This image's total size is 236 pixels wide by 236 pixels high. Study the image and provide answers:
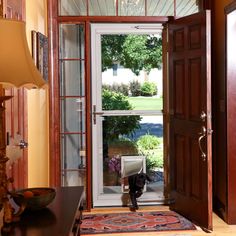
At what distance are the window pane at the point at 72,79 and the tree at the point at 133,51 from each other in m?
0.28

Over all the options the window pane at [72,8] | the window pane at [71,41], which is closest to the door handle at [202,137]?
the window pane at [71,41]

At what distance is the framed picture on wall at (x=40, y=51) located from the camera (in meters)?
3.51

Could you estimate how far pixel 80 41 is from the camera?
461 centimetres

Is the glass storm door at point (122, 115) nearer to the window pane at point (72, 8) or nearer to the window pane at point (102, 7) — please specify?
the window pane at point (102, 7)

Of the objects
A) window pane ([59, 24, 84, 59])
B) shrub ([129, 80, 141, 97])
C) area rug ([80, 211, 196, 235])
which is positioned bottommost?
area rug ([80, 211, 196, 235])

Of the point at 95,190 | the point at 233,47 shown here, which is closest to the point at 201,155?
the point at 233,47

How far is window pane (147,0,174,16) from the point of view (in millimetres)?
4625

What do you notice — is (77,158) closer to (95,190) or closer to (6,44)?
(95,190)

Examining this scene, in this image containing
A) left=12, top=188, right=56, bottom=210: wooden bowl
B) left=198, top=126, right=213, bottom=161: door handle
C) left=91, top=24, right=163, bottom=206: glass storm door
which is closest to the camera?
left=12, top=188, right=56, bottom=210: wooden bowl

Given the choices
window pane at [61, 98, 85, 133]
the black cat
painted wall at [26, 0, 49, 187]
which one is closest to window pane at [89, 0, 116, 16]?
painted wall at [26, 0, 49, 187]

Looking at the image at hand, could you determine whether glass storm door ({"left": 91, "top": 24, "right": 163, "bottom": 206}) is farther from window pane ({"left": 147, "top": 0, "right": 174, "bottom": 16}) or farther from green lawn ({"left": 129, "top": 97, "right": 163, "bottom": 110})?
window pane ({"left": 147, "top": 0, "right": 174, "bottom": 16})

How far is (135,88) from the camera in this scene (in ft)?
15.7

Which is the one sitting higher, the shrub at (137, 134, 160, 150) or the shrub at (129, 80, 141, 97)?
the shrub at (129, 80, 141, 97)

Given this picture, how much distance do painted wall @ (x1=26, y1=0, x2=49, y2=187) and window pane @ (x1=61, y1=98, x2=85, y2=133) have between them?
0.26 metres
